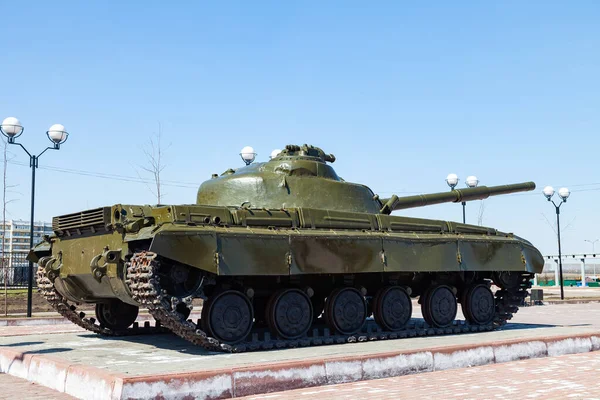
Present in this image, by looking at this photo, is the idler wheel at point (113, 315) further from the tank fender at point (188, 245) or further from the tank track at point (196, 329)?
the tank fender at point (188, 245)

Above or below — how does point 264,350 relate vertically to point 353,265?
below

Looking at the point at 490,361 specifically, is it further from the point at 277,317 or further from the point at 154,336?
the point at 154,336

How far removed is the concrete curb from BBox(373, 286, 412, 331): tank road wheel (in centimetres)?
306

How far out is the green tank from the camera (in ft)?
38.9

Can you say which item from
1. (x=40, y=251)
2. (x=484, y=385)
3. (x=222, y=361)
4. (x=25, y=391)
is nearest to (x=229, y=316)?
(x=222, y=361)

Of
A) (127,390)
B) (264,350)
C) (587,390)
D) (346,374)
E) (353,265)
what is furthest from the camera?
(353,265)

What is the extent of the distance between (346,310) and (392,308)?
51.7 inches

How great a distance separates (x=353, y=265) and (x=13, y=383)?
6286 mm

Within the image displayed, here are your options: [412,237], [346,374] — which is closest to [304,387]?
[346,374]

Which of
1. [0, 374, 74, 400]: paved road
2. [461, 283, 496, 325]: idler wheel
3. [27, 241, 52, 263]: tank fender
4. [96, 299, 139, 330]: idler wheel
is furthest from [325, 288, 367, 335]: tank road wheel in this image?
[27, 241, 52, 263]: tank fender

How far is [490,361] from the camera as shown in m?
11.8

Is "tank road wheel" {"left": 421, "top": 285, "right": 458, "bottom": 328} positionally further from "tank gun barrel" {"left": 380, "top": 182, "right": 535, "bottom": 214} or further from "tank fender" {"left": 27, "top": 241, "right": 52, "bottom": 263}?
"tank fender" {"left": 27, "top": 241, "right": 52, "bottom": 263}

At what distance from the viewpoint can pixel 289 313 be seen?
43.3 ft

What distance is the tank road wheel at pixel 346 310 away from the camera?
1389 cm
